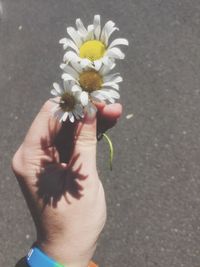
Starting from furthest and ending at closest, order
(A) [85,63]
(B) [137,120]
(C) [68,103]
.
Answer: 1. (B) [137,120]
2. (C) [68,103]
3. (A) [85,63]

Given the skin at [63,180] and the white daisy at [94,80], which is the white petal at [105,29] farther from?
the skin at [63,180]

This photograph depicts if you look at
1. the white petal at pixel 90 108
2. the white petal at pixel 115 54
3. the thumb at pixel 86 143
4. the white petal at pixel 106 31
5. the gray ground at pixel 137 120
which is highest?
the white petal at pixel 106 31

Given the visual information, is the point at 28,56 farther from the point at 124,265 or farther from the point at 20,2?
the point at 124,265

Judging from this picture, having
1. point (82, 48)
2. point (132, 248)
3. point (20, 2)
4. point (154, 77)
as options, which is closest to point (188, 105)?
point (154, 77)

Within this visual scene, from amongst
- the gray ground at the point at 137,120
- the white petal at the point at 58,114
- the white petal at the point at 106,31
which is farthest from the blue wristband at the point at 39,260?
the gray ground at the point at 137,120

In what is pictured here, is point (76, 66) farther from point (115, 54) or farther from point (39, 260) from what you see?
point (39, 260)

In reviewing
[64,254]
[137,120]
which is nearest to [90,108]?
[64,254]
